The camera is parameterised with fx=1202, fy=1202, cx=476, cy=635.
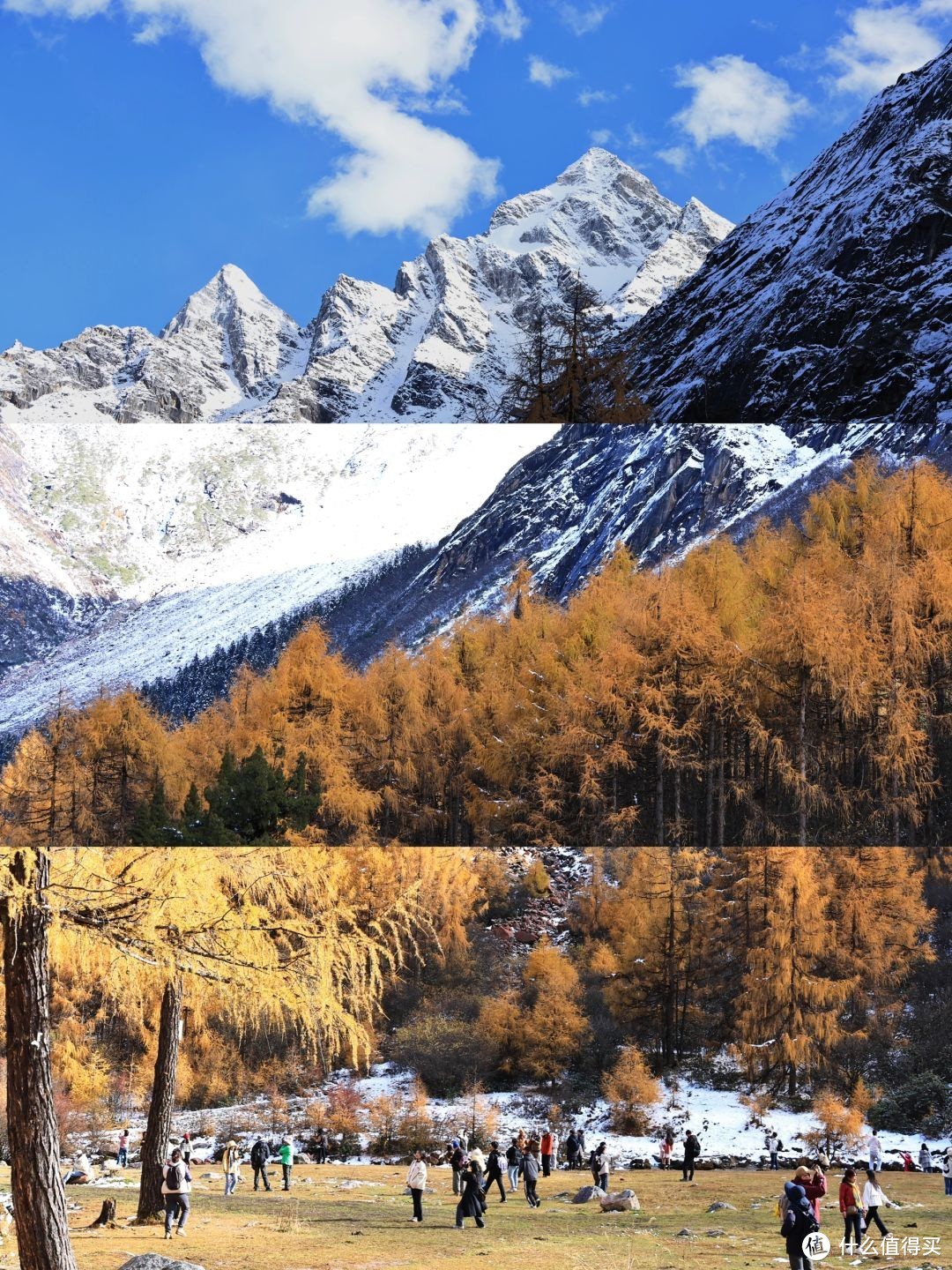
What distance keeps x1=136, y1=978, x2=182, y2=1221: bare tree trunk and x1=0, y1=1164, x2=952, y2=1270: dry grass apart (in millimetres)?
458

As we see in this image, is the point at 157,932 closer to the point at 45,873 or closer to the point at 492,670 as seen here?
the point at 45,873

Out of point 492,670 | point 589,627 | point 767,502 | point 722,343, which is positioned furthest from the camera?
point 722,343

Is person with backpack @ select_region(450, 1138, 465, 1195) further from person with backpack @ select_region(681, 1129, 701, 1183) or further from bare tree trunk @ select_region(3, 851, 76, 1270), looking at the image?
bare tree trunk @ select_region(3, 851, 76, 1270)

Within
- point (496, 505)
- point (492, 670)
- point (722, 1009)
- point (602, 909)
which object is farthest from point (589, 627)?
point (496, 505)

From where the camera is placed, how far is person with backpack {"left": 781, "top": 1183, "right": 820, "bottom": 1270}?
1228 cm

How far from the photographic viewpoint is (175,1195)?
53.8ft

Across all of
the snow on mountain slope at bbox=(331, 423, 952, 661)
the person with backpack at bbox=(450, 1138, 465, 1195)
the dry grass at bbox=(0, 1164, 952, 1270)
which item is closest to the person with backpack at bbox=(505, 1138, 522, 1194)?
the dry grass at bbox=(0, 1164, 952, 1270)

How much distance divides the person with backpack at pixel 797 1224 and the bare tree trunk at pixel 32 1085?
7.36m

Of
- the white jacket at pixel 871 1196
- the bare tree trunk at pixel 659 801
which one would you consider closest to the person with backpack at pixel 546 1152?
the bare tree trunk at pixel 659 801

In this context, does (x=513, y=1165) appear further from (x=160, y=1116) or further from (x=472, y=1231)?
(x=160, y=1116)

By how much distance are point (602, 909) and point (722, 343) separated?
5858 centimetres

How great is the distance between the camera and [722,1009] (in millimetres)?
38594

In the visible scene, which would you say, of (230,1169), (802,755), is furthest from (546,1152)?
(802,755)

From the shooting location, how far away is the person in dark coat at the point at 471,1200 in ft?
58.7
